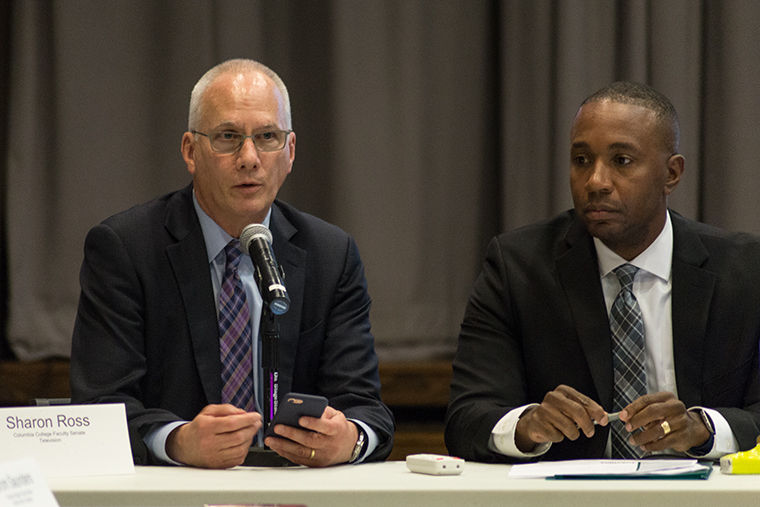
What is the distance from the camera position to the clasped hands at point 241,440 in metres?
2.07

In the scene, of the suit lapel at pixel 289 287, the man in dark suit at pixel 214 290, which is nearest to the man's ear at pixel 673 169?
the man in dark suit at pixel 214 290

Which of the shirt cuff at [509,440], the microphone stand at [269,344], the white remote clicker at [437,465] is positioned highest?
the microphone stand at [269,344]

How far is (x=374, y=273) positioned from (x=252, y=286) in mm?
1533

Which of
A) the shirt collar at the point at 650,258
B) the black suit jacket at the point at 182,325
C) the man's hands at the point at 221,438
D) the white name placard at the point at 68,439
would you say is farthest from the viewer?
the shirt collar at the point at 650,258

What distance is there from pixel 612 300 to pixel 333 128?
183 cm

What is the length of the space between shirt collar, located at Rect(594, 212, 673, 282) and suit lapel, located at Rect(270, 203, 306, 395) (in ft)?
2.62

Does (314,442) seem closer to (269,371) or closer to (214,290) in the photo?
(269,371)

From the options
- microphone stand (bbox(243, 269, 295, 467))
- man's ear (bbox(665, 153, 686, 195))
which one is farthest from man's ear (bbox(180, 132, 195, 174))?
man's ear (bbox(665, 153, 686, 195))

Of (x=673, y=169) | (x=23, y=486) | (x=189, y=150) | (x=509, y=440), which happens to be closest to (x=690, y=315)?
(x=673, y=169)

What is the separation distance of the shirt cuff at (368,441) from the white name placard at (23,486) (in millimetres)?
908

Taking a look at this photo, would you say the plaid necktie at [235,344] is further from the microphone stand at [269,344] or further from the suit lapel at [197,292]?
the microphone stand at [269,344]

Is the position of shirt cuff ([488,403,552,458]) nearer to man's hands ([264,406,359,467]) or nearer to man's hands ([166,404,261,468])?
man's hands ([264,406,359,467])

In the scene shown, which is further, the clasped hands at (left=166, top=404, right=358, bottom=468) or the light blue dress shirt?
the light blue dress shirt

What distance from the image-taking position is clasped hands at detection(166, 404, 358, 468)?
2070 mm
